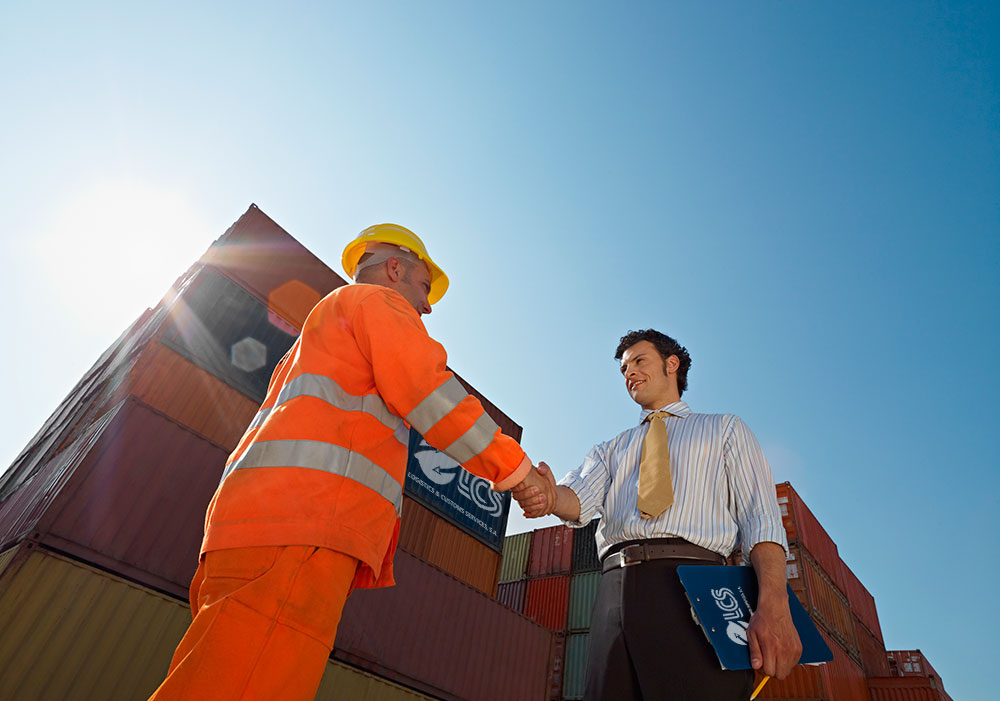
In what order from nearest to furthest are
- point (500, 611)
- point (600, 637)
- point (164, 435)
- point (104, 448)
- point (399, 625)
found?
point (600, 637) → point (104, 448) → point (164, 435) → point (399, 625) → point (500, 611)

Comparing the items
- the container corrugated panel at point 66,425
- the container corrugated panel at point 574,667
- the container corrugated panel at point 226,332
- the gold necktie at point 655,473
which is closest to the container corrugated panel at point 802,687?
the container corrugated panel at point 574,667

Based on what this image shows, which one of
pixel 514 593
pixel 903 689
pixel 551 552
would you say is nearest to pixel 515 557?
pixel 514 593

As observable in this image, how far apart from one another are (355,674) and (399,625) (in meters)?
1.09

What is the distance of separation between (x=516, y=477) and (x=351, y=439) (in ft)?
2.33

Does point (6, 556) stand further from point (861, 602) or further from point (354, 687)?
point (861, 602)

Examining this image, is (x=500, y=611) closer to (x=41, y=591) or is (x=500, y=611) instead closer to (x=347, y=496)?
(x=41, y=591)

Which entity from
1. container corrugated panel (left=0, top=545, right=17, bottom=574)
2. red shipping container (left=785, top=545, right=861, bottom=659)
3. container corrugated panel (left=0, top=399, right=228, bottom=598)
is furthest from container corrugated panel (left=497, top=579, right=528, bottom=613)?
container corrugated panel (left=0, top=545, right=17, bottom=574)

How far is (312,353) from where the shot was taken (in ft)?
7.09

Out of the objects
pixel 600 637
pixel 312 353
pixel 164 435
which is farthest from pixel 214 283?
pixel 600 637

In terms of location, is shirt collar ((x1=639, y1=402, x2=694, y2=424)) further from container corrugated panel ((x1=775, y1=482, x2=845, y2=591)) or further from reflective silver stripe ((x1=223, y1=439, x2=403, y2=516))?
container corrugated panel ((x1=775, y1=482, x2=845, y2=591))

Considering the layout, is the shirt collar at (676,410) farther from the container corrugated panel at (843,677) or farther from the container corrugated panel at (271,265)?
the container corrugated panel at (843,677)

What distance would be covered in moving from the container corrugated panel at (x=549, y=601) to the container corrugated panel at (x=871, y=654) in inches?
430

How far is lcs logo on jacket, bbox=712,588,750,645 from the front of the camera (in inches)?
70.5

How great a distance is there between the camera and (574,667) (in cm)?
1772
